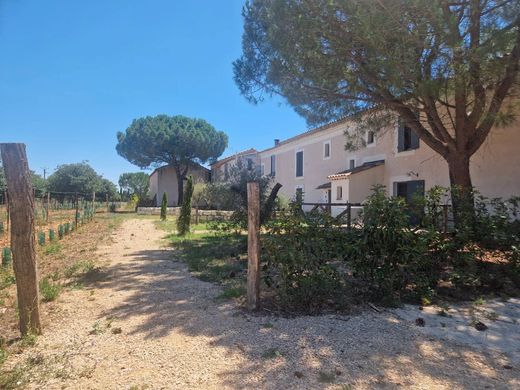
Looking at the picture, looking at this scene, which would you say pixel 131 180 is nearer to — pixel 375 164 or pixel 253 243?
pixel 375 164

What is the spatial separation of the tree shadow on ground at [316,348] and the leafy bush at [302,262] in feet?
1.10

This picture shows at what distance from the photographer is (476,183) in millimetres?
11906

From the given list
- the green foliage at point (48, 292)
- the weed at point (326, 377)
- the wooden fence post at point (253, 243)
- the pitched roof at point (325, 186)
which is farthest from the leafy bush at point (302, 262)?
the pitched roof at point (325, 186)

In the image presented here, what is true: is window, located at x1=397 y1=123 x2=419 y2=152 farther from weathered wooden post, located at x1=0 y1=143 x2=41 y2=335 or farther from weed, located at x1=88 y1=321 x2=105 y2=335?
weathered wooden post, located at x1=0 y1=143 x2=41 y2=335

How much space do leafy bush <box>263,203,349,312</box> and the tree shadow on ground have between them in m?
0.34

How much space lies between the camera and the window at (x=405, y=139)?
15.4m

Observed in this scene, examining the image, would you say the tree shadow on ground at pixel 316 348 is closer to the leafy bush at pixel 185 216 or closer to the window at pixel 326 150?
the leafy bush at pixel 185 216

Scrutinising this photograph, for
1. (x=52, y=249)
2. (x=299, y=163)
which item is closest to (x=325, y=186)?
(x=299, y=163)

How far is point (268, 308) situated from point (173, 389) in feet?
5.82

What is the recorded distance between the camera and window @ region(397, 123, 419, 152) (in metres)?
15.4

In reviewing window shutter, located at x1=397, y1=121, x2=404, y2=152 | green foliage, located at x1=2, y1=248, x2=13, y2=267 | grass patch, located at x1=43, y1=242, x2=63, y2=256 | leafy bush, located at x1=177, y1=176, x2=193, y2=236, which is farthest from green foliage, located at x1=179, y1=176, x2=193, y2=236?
window shutter, located at x1=397, y1=121, x2=404, y2=152

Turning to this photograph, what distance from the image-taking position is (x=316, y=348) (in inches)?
125

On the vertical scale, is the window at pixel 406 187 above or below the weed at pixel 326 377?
above

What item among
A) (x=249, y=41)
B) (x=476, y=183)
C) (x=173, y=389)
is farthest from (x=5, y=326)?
(x=476, y=183)
